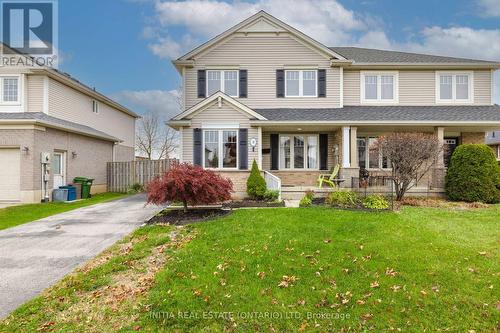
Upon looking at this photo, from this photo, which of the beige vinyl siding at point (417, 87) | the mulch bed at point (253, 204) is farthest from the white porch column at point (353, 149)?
the mulch bed at point (253, 204)

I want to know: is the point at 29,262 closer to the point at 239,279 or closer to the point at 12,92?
the point at 239,279

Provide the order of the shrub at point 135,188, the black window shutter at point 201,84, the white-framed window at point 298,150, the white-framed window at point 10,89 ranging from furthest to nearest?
1. the shrub at point 135,188
2. the white-framed window at point 298,150
3. the black window shutter at point 201,84
4. the white-framed window at point 10,89

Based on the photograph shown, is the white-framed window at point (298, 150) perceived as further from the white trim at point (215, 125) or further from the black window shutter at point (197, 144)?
the black window shutter at point (197, 144)

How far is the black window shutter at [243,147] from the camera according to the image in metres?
14.0

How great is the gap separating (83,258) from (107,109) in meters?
18.7

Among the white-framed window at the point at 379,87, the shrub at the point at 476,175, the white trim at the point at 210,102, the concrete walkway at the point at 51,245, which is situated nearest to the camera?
the concrete walkway at the point at 51,245

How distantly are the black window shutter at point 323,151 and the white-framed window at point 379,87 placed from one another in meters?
2.95

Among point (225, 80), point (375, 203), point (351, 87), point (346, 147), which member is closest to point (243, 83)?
point (225, 80)

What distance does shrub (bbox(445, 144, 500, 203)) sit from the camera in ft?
39.2

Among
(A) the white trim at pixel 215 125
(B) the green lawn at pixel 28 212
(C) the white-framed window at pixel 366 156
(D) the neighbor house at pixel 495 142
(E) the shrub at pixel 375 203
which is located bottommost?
(B) the green lawn at pixel 28 212

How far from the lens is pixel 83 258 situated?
646 cm

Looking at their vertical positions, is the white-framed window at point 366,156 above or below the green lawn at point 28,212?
above

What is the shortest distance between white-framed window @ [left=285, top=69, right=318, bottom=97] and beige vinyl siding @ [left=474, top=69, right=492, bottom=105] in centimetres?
859

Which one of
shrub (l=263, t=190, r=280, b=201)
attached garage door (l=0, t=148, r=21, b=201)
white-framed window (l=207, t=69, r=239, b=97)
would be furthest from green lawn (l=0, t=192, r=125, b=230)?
white-framed window (l=207, t=69, r=239, b=97)
